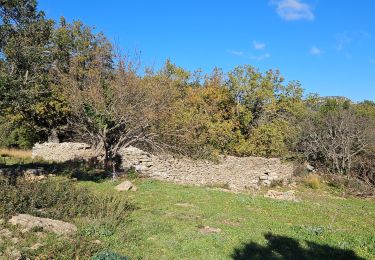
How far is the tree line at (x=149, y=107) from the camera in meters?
17.1

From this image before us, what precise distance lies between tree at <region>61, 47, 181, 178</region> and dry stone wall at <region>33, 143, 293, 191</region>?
1169 mm

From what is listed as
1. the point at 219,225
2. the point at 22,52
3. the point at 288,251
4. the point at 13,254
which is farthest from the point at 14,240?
the point at 22,52

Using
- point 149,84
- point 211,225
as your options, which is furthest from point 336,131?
point 211,225

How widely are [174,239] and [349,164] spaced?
2406cm

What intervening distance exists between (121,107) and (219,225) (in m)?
11.6

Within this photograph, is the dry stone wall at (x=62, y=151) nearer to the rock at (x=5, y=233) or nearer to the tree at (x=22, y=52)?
the tree at (x=22, y=52)

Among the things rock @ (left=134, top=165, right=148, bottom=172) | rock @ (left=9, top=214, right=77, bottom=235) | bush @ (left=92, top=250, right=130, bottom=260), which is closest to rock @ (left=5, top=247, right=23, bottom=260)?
rock @ (left=9, top=214, right=77, bottom=235)

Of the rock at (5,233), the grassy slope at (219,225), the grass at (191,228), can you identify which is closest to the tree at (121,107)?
the grassy slope at (219,225)

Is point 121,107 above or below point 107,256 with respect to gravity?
above

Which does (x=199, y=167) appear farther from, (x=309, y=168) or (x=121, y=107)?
(x=309, y=168)

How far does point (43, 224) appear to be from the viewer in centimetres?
953

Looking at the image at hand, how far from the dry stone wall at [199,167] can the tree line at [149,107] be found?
0.95 metres

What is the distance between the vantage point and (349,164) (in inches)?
1174

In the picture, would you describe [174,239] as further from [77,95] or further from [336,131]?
[336,131]
